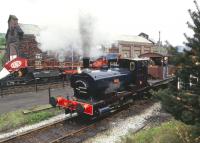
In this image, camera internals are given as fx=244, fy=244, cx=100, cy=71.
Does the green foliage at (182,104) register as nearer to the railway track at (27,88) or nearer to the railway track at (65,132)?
the railway track at (65,132)

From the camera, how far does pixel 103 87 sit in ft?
35.5

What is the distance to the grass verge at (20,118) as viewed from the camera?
34.2 ft

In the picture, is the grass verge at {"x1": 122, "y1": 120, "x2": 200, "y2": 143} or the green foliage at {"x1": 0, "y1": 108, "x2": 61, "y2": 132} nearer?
the grass verge at {"x1": 122, "y1": 120, "x2": 200, "y2": 143}

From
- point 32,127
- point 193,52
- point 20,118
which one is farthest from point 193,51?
point 20,118

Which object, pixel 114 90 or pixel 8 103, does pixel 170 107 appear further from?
pixel 8 103

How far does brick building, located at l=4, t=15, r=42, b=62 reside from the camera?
1072 inches

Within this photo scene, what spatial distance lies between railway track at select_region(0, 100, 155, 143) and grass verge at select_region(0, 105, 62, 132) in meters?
1.29

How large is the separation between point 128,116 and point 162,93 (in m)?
6.27

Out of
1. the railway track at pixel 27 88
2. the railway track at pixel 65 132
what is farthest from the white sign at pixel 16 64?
the railway track at pixel 65 132

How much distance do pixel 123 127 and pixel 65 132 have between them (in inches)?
91.4

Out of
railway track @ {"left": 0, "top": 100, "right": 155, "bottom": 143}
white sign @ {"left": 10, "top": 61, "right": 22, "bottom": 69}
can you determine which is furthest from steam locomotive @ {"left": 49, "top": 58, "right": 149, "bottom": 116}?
white sign @ {"left": 10, "top": 61, "right": 22, "bottom": 69}

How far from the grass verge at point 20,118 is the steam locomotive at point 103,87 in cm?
93

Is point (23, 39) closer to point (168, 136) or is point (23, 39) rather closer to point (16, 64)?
point (16, 64)

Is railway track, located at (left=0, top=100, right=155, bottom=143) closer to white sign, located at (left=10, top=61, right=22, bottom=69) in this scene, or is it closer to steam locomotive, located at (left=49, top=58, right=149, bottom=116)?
steam locomotive, located at (left=49, top=58, right=149, bottom=116)
